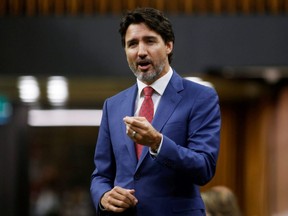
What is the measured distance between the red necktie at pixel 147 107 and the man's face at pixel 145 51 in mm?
63

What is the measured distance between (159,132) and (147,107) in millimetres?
165

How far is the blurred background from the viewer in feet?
34.1

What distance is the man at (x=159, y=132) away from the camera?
279cm

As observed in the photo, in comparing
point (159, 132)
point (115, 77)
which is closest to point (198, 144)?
point (159, 132)

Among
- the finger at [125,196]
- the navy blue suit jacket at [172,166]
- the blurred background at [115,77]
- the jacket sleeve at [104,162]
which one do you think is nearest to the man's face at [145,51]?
the navy blue suit jacket at [172,166]

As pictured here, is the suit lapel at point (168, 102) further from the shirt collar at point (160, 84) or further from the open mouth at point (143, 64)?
the open mouth at point (143, 64)

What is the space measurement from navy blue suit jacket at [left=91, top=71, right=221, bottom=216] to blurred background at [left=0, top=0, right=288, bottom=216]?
7.17m

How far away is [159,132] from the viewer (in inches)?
110

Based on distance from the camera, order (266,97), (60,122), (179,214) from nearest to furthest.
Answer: (179,214) → (266,97) → (60,122)

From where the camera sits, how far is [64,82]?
1149 cm

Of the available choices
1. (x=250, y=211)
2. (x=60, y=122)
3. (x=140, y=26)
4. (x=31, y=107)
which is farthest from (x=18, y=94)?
(x=140, y=26)

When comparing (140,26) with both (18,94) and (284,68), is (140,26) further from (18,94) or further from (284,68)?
(18,94)

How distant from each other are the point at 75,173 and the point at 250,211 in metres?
5.36

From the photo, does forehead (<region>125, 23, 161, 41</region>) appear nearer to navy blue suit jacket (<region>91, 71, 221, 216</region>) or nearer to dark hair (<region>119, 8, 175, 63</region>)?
dark hair (<region>119, 8, 175, 63</region>)
